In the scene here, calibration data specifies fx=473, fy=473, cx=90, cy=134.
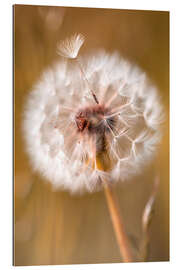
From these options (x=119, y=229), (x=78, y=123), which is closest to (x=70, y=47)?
(x=78, y=123)

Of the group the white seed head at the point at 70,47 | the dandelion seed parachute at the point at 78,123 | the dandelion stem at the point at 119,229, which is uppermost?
Answer: the white seed head at the point at 70,47

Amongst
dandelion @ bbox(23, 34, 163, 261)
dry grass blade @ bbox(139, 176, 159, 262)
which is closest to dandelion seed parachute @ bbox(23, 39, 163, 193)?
dandelion @ bbox(23, 34, 163, 261)

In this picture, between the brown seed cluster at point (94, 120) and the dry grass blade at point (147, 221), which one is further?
the dry grass blade at point (147, 221)

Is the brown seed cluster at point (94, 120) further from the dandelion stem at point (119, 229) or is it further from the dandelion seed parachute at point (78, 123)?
the dandelion stem at point (119, 229)

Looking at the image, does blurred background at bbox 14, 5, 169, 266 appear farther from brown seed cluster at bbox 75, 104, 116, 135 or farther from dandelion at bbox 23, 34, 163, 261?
brown seed cluster at bbox 75, 104, 116, 135

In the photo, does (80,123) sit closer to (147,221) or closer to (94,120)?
(94,120)

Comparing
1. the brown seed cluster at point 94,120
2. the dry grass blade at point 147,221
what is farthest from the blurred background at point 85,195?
the brown seed cluster at point 94,120

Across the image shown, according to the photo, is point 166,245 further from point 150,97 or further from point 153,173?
Answer: point 150,97

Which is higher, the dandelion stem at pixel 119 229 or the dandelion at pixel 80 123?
the dandelion at pixel 80 123
